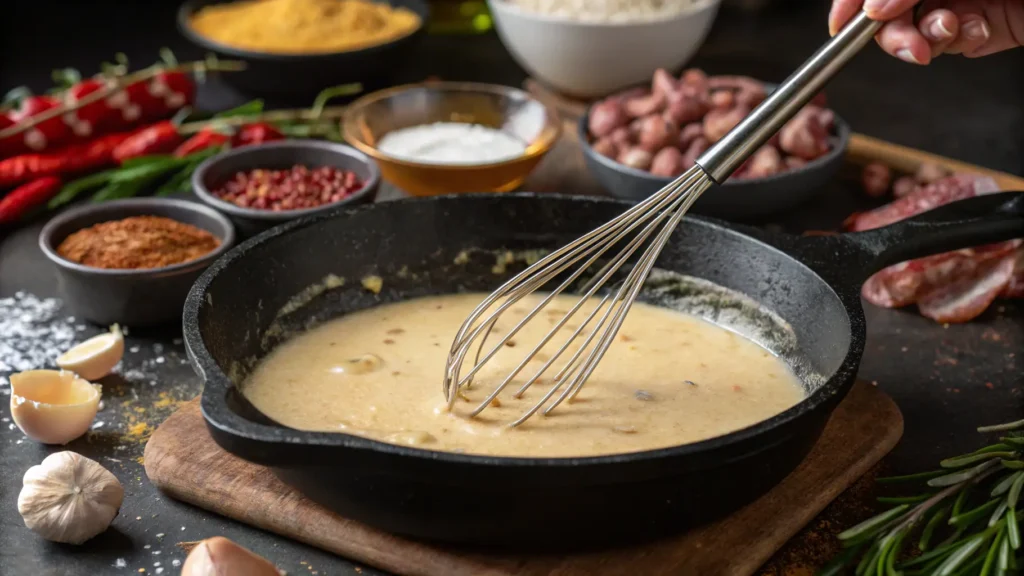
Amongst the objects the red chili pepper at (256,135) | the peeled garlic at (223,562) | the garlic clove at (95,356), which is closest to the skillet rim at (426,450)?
the peeled garlic at (223,562)

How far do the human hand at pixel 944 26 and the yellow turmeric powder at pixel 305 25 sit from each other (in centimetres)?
141

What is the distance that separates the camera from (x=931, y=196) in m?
2.04

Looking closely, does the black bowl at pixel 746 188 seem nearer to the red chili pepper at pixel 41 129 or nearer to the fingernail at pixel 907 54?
the fingernail at pixel 907 54

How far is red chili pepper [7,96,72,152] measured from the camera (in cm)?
240

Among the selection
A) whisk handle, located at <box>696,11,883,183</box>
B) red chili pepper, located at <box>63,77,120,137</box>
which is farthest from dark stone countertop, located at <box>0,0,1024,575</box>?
whisk handle, located at <box>696,11,883,183</box>

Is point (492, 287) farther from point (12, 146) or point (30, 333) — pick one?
point (12, 146)

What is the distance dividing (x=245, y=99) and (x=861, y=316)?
193cm

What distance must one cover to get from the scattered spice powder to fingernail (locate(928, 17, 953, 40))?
121 centimetres

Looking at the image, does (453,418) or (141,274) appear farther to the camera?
(141,274)

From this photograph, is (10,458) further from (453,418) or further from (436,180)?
(436,180)

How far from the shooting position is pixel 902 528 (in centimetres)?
122

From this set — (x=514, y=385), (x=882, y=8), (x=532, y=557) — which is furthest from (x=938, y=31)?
(x=532, y=557)

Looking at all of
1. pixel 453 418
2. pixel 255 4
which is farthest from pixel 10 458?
pixel 255 4

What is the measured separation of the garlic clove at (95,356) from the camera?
1.68m
